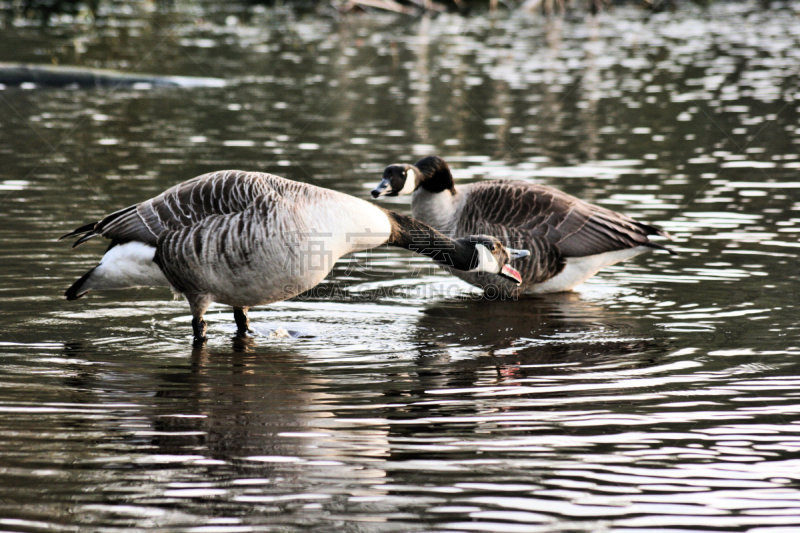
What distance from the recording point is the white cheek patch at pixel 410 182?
36.2 ft

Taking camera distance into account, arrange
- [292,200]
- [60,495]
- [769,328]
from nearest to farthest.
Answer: [60,495] → [292,200] → [769,328]

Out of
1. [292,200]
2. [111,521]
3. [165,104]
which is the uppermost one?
[292,200]

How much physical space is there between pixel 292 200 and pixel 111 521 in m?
3.73

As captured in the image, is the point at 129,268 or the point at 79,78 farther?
the point at 79,78

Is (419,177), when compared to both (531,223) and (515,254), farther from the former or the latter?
(515,254)

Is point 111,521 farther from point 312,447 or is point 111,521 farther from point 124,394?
point 124,394

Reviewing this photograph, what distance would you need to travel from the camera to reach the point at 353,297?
10.9 meters

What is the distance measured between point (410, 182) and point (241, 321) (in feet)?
8.25

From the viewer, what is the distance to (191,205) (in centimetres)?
884

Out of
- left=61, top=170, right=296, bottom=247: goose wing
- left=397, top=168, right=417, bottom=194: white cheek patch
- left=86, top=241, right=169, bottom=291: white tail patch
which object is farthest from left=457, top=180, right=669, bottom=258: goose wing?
left=86, top=241, right=169, bottom=291: white tail patch

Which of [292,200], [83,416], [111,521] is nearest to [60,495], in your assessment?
[111,521]

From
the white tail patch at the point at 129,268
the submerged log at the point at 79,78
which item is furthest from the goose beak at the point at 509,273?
the submerged log at the point at 79,78

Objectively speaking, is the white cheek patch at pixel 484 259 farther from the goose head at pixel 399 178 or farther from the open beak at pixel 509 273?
the goose head at pixel 399 178

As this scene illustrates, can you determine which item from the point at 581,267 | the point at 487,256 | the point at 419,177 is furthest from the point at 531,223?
the point at 487,256
